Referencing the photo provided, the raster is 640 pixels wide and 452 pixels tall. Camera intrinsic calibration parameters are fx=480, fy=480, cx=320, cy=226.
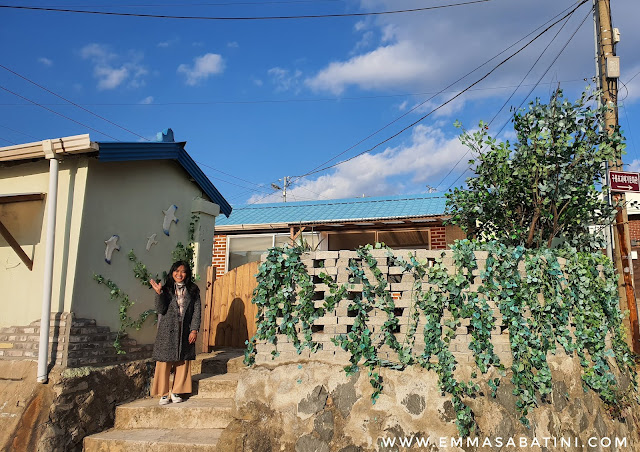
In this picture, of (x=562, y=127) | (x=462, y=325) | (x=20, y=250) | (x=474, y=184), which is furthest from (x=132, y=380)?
(x=562, y=127)

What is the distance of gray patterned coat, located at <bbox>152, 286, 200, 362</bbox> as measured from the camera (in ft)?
17.0

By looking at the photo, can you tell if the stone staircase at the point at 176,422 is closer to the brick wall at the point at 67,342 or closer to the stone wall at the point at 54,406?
the stone wall at the point at 54,406

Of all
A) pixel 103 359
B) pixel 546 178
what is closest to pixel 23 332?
pixel 103 359

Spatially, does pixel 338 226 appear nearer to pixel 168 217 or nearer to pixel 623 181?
pixel 168 217

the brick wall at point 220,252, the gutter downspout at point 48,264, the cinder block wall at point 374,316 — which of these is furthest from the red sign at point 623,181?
the brick wall at point 220,252

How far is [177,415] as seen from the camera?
4.84m

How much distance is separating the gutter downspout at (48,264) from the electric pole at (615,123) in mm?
7042

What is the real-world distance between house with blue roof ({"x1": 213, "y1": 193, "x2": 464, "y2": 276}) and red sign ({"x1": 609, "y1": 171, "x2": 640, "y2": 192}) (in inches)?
147

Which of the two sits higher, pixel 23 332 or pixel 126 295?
pixel 126 295

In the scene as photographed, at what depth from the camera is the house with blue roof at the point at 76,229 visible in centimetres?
500

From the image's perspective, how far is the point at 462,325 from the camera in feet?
14.3

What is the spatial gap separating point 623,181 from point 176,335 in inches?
244

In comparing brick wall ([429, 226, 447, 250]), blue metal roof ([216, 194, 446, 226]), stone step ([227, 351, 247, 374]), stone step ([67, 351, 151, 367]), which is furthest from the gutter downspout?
brick wall ([429, 226, 447, 250])

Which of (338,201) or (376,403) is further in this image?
(338,201)
